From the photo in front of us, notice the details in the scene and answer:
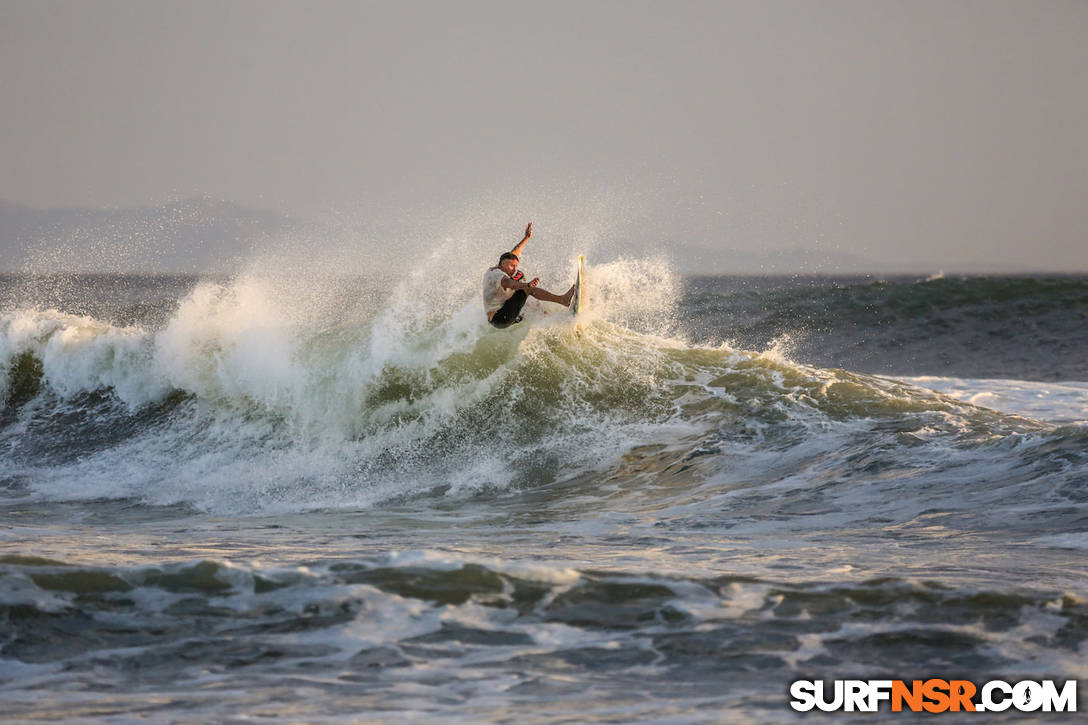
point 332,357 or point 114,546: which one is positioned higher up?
point 332,357

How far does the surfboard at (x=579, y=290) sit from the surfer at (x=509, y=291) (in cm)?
7

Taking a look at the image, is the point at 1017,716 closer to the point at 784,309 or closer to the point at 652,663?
the point at 652,663

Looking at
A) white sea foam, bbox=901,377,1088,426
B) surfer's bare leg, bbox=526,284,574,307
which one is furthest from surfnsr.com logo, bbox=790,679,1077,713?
white sea foam, bbox=901,377,1088,426

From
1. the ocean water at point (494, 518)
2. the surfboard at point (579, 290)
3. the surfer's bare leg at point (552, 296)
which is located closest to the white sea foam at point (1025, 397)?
the ocean water at point (494, 518)

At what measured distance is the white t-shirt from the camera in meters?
11.4

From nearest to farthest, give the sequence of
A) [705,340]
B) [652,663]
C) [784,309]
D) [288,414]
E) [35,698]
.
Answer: [35,698]
[652,663]
[288,414]
[705,340]
[784,309]

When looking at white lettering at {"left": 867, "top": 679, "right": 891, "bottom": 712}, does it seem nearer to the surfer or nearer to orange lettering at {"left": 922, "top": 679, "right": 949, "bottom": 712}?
orange lettering at {"left": 922, "top": 679, "right": 949, "bottom": 712}

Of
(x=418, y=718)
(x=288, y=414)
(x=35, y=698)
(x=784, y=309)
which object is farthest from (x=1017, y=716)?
(x=784, y=309)

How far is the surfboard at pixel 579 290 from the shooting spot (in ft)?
39.2

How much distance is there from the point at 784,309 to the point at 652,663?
3107cm

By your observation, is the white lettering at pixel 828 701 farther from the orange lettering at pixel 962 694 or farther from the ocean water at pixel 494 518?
the orange lettering at pixel 962 694

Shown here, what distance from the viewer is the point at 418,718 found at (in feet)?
12.0

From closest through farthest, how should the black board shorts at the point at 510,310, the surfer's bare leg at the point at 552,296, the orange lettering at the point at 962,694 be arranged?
the orange lettering at the point at 962,694, the surfer's bare leg at the point at 552,296, the black board shorts at the point at 510,310

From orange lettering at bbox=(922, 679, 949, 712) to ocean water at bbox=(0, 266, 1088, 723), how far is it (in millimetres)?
96
